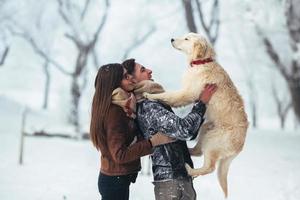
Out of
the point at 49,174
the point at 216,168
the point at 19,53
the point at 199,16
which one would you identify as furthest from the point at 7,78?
the point at 216,168

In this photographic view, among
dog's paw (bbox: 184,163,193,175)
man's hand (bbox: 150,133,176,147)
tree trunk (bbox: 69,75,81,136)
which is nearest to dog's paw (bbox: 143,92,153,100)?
man's hand (bbox: 150,133,176,147)

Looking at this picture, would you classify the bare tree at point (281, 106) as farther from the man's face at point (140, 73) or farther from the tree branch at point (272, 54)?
the man's face at point (140, 73)

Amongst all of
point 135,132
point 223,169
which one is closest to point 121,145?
point 135,132

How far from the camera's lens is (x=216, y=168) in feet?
11.6

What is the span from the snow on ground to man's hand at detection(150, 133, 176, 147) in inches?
159

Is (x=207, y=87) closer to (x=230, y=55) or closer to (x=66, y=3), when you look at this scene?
(x=66, y=3)

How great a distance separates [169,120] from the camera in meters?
2.81

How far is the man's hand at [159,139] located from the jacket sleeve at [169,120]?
33mm

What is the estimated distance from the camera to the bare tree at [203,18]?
13.3m

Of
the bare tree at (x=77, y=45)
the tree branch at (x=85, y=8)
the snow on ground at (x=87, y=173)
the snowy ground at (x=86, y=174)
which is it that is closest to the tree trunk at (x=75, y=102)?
the bare tree at (x=77, y=45)

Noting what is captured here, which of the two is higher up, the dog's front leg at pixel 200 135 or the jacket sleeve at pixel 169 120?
the jacket sleeve at pixel 169 120

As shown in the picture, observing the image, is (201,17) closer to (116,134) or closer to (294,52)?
(294,52)

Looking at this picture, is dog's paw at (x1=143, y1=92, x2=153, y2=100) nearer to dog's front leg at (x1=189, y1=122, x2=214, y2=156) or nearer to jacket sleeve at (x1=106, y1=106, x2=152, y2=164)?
jacket sleeve at (x1=106, y1=106, x2=152, y2=164)

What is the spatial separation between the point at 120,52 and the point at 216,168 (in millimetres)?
17517
